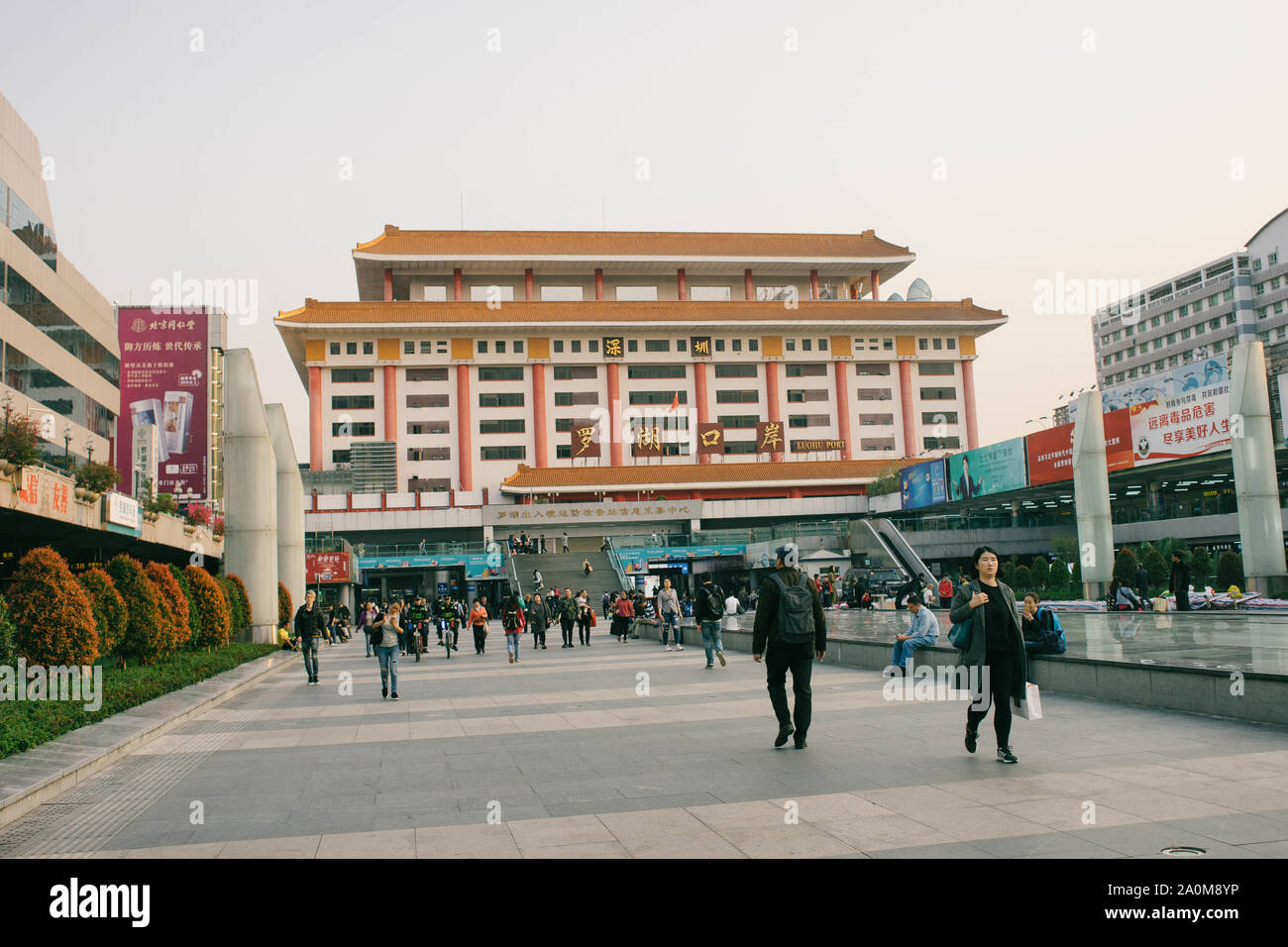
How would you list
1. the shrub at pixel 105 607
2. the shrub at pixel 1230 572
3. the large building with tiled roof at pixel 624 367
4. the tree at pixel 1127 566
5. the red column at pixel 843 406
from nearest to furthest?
the shrub at pixel 105 607 → the shrub at pixel 1230 572 → the tree at pixel 1127 566 → the large building with tiled roof at pixel 624 367 → the red column at pixel 843 406

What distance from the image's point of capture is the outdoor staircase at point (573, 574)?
4478 cm

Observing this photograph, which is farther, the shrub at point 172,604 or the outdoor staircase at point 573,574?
the outdoor staircase at point 573,574

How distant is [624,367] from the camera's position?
72875 millimetres

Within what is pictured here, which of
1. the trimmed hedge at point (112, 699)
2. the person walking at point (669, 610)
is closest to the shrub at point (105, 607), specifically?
the trimmed hedge at point (112, 699)

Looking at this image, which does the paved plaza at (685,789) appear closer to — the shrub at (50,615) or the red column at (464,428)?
the shrub at (50,615)

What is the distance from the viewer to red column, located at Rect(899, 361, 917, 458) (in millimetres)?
74812

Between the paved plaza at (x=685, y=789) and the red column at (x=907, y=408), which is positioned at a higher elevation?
the red column at (x=907, y=408)

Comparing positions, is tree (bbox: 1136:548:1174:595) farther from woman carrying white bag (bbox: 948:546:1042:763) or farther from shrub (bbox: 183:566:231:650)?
woman carrying white bag (bbox: 948:546:1042:763)

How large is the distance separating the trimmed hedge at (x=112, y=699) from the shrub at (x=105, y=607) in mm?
526

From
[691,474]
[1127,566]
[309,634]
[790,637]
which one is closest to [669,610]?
[309,634]

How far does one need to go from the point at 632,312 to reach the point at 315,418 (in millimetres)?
22236

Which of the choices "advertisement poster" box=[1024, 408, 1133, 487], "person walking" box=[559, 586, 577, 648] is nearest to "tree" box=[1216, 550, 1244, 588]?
"advertisement poster" box=[1024, 408, 1133, 487]

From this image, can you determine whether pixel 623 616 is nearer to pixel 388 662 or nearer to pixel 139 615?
pixel 139 615

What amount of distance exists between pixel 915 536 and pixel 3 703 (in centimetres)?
4353
